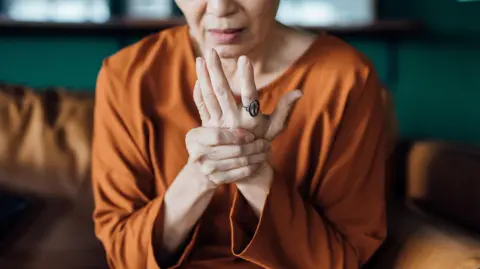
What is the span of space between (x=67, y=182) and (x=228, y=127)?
2.31ft

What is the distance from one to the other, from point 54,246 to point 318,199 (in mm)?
659

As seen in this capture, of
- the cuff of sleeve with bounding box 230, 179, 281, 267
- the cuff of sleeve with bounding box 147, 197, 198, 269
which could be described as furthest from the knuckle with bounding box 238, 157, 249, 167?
the cuff of sleeve with bounding box 147, 197, 198, 269

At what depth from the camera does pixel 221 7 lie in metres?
0.92

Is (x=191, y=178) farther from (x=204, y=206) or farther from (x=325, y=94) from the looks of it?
(x=325, y=94)

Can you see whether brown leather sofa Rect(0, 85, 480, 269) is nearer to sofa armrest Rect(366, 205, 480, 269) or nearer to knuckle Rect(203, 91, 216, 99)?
sofa armrest Rect(366, 205, 480, 269)

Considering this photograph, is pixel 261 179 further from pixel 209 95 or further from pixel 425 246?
pixel 425 246

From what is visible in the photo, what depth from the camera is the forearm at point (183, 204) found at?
94 cm

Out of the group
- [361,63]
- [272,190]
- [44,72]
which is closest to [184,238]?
[272,190]

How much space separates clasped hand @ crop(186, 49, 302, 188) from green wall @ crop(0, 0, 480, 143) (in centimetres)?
142

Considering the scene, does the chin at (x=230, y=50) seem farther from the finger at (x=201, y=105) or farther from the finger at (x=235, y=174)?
the finger at (x=235, y=174)

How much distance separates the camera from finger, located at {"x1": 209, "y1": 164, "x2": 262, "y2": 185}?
86 centimetres

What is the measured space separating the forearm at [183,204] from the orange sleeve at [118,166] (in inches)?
2.0

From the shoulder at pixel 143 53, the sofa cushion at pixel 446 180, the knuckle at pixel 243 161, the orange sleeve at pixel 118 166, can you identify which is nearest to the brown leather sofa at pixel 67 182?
the sofa cushion at pixel 446 180

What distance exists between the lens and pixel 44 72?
2180 millimetres
